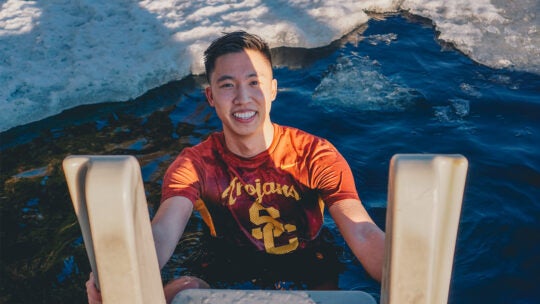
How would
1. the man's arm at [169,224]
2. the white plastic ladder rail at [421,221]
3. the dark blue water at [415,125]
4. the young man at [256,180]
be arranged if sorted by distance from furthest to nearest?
the dark blue water at [415,125] → the young man at [256,180] → the man's arm at [169,224] → the white plastic ladder rail at [421,221]

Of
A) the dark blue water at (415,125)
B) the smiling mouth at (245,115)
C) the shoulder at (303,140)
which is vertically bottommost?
the dark blue water at (415,125)

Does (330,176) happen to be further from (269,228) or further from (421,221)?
(421,221)

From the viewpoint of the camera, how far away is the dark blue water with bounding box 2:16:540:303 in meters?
3.73

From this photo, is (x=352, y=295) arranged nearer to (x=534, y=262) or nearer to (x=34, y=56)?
(x=534, y=262)

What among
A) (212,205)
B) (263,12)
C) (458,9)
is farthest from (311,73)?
(212,205)

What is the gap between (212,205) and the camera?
122 inches

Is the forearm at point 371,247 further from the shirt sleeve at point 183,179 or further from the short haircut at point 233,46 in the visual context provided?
the short haircut at point 233,46

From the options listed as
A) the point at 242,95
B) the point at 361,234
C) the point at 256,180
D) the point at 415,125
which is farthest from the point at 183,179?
the point at 415,125

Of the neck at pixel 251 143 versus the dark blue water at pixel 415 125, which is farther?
the dark blue water at pixel 415 125

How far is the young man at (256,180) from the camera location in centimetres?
285

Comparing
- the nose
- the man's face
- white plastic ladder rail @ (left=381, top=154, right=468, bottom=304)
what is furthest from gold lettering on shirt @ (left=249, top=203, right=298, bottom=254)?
white plastic ladder rail @ (left=381, top=154, right=468, bottom=304)

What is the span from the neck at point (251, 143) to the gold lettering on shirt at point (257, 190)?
14cm

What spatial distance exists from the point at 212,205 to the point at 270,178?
0.33 m

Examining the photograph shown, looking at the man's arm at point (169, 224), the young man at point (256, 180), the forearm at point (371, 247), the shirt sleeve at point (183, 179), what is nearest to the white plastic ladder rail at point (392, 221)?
the forearm at point (371, 247)
